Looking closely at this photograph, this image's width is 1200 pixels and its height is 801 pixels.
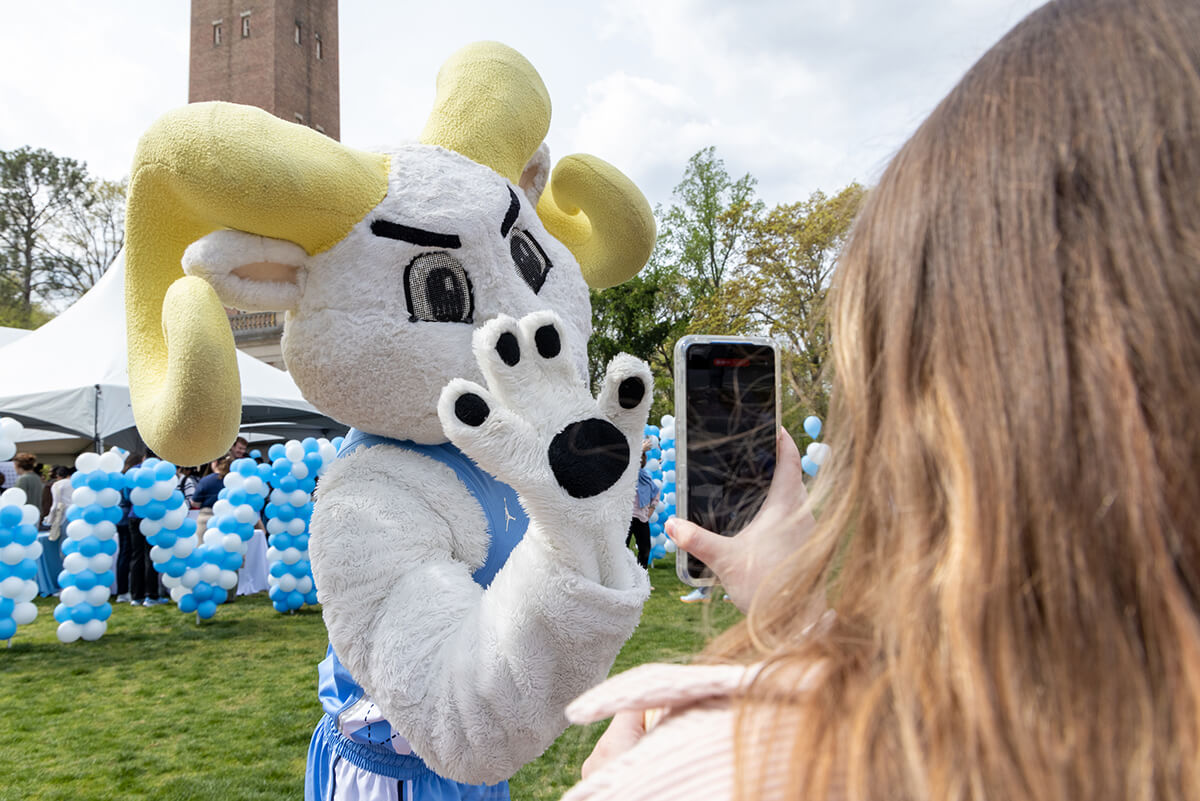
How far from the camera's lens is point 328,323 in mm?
1688

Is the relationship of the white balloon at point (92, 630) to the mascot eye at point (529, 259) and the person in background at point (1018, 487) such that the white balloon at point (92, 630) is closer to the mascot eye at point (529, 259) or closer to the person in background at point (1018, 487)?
the mascot eye at point (529, 259)

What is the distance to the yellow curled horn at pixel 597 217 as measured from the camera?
2275 millimetres

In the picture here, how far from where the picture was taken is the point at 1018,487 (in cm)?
51

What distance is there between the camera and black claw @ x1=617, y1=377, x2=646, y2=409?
123 centimetres

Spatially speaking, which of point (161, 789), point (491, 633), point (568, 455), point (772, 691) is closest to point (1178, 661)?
point (772, 691)

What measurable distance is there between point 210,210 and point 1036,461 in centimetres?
160

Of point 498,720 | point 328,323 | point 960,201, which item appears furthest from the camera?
point 328,323

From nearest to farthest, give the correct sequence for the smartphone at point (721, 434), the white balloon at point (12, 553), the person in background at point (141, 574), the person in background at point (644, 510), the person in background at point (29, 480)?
the smartphone at point (721, 434)
the white balloon at point (12, 553)
the person in background at point (644, 510)
the person in background at point (29, 480)
the person in background at point (141, 574)

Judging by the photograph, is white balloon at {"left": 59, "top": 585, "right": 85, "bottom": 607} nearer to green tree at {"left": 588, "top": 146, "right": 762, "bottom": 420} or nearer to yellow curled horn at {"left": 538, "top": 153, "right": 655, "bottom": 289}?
yellow curled horn at {"left": 538, "top": 153, "right": 655, "bottom": 289}

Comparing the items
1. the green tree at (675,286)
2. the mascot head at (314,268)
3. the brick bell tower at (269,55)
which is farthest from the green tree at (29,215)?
the mascot head at (314,268)

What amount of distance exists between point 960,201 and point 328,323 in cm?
140

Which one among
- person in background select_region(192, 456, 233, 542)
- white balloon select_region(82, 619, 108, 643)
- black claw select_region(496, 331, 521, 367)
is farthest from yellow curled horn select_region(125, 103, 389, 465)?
person in background select_region(192, 456, 233, 542)

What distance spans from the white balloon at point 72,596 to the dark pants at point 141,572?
64.6 inches

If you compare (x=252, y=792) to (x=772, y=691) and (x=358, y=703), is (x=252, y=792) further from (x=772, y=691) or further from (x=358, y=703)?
(x=772, y=691)
